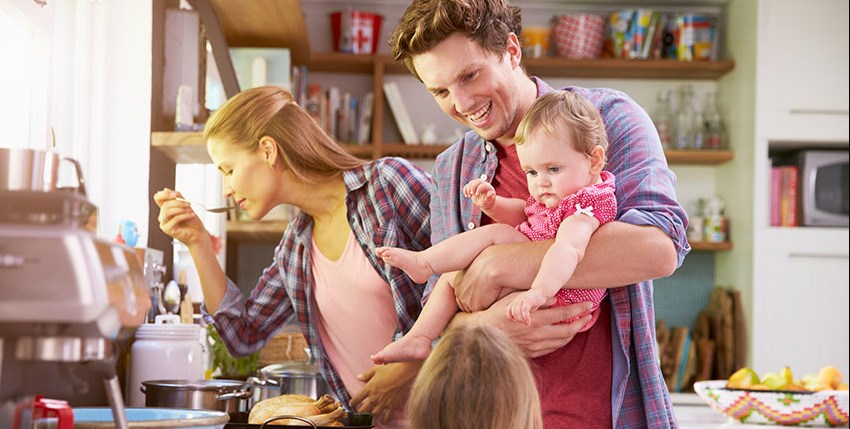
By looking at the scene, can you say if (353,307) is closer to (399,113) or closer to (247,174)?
(247,174)

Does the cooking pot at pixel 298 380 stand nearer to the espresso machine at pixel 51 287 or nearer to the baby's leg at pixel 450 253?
the baby's leg at pixel 450 253

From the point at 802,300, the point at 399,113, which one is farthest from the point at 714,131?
the point at 399,113

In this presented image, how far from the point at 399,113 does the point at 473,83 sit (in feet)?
9.29

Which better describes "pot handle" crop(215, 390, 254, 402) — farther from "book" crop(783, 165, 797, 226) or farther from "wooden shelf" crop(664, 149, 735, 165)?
"book" crop(783, 165, 797, 226)

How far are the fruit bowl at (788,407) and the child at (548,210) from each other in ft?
4.70

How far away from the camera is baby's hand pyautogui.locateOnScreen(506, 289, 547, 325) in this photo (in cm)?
127

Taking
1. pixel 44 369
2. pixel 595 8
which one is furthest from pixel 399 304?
pixel 595 8

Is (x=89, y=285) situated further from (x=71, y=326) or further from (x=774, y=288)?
(x=774, y=288)

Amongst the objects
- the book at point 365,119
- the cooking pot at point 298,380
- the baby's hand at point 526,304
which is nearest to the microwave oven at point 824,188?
the book at point 365,119

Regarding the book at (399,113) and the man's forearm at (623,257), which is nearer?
the man's forearm at (623,257)

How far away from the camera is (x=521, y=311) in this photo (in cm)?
127

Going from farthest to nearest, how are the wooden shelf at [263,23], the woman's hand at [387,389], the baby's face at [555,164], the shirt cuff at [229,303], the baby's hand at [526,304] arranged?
the wooden shelf at [263,23] → the shirt cuff at [229,303] → the woman's hand at [387,389] → the baby's face at [555,164] → the baby's hand at [526,304]

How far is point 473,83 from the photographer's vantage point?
149 centimetres

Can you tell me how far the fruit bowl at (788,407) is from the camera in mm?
2584
